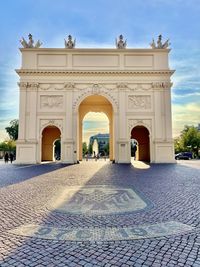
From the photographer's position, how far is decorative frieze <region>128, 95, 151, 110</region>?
28.4 meters

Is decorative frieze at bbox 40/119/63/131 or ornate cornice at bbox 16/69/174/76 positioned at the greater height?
ornate cornice at bbox 16/69/174/76

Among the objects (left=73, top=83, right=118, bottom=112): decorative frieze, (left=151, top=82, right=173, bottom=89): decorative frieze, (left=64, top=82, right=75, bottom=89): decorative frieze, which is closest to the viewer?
(left=64, top=82, right=75, bottom=89): decorative frieze

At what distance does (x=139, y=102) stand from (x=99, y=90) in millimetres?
4783

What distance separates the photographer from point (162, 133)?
27906mm

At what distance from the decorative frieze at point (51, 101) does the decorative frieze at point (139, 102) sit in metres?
7.98

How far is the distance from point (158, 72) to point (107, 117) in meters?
10.5

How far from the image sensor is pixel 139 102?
28.4 m

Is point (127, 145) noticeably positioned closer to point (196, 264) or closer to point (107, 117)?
point (107, 117)

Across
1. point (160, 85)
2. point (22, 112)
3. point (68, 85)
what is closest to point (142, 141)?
point (160, 85)

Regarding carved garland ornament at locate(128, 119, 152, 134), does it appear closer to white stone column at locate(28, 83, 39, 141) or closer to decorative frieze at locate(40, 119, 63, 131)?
decorative frieze at locate(40, 119, 63, 131)

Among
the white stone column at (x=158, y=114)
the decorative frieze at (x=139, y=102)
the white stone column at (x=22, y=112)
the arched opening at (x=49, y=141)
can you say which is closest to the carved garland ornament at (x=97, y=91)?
the decorative frieze at (x=139, y=102)

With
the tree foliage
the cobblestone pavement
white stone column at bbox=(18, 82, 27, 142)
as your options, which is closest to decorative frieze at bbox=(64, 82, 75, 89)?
white stone column at bbox=(18, 82, 27, 142)

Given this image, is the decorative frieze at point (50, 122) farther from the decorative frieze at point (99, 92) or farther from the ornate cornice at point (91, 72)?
the ornate cornice at point (91, 72)

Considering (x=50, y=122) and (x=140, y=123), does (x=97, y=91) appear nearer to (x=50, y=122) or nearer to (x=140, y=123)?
(x=140, y=123)
